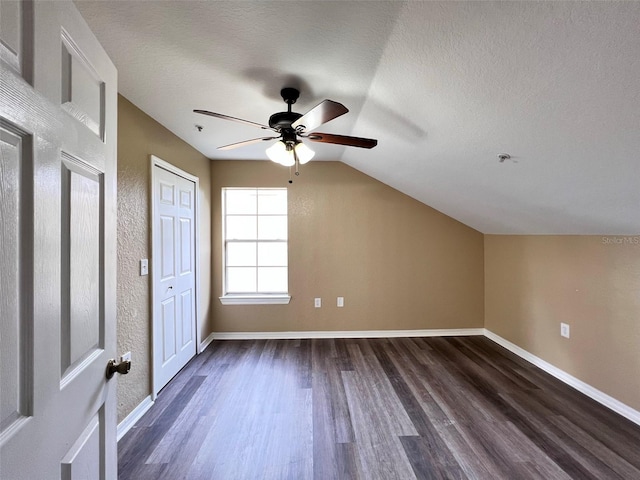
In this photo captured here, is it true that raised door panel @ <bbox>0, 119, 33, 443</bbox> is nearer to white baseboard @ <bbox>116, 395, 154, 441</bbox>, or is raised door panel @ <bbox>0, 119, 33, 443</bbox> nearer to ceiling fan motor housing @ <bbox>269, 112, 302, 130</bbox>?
ceiling fan motor housing @ <bbox>269, 112, 302, 130</bbox>

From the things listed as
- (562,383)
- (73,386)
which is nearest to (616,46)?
(73,386)

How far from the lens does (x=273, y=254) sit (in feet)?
11.6

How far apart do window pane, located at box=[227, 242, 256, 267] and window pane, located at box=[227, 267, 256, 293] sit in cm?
7

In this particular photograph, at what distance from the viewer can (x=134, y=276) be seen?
196cm

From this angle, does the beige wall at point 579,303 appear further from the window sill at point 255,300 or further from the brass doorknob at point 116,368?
the brass doorknob at point 116,368

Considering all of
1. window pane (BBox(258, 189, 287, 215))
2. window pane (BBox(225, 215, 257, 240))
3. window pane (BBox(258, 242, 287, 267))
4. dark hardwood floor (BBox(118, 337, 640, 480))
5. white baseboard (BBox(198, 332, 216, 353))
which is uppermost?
window pane (BBox(258, 189, 287, 215))

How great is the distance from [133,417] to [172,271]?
44.9 inches

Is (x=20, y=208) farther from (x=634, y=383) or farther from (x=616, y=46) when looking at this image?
(x=634, y=383)

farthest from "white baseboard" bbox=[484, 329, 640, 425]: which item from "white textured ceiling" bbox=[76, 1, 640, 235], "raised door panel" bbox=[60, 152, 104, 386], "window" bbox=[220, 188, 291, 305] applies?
"raised door panel" bbox=[60, 152, 104, 386]

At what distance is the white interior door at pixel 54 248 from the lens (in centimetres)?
48

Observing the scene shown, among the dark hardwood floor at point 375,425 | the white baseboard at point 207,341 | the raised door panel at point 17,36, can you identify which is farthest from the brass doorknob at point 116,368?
the white baseboard at point 207,341

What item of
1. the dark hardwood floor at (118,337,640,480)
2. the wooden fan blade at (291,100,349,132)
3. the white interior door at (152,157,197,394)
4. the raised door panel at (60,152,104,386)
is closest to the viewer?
the raised door panel at (60,152,104,386)

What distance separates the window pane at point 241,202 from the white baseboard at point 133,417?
7.14ft

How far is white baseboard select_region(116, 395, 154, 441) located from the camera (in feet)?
5.81
